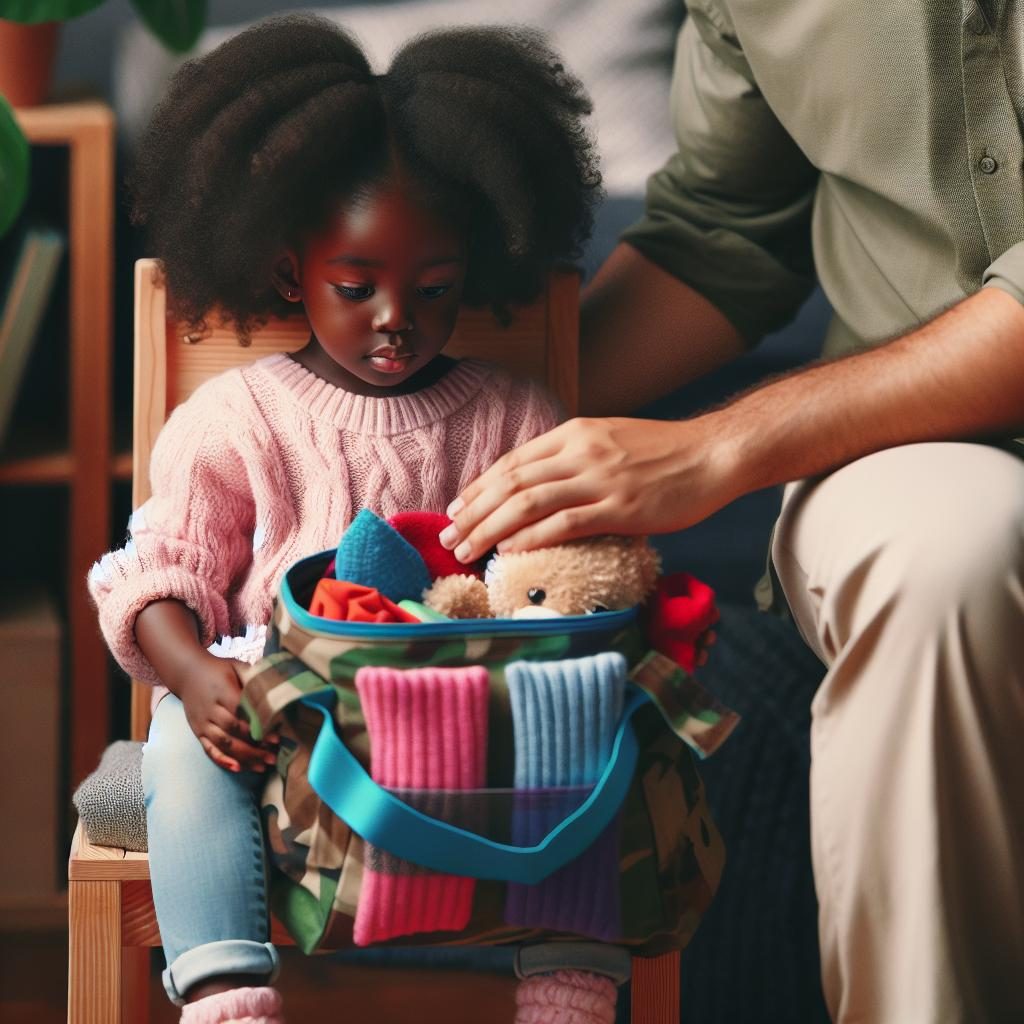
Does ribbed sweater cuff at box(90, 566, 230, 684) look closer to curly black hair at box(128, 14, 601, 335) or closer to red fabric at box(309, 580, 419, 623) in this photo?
red fabric at box(309, 580, 419, 623)

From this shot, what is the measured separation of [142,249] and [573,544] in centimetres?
84

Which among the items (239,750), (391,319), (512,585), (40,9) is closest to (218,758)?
(239,750)

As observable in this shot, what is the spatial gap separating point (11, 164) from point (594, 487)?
749 mm

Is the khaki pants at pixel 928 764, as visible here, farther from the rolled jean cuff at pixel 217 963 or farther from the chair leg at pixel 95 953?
the chair leg at pixel 95 953

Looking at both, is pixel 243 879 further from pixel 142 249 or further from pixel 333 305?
pixel 142 249

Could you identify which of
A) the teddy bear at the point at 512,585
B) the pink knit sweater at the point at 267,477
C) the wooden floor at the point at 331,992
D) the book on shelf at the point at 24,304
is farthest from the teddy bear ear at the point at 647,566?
the book on shelf at the point at 24,304

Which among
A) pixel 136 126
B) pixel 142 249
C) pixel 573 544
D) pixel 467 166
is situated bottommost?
pixel 573 544

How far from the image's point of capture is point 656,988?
109cm

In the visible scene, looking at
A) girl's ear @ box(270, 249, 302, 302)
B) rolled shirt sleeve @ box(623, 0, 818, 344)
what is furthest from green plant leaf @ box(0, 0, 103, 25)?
rolled shirt sleeve @ box(623, 0, 818, 344)

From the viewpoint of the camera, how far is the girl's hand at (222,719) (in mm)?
982

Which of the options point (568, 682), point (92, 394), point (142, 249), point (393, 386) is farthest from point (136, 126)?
point (568, 682)

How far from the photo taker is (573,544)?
3.29 ft

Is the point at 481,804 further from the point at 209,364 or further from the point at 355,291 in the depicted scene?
the point at 209,364

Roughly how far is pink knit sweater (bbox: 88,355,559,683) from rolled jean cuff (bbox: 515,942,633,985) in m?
0.29
